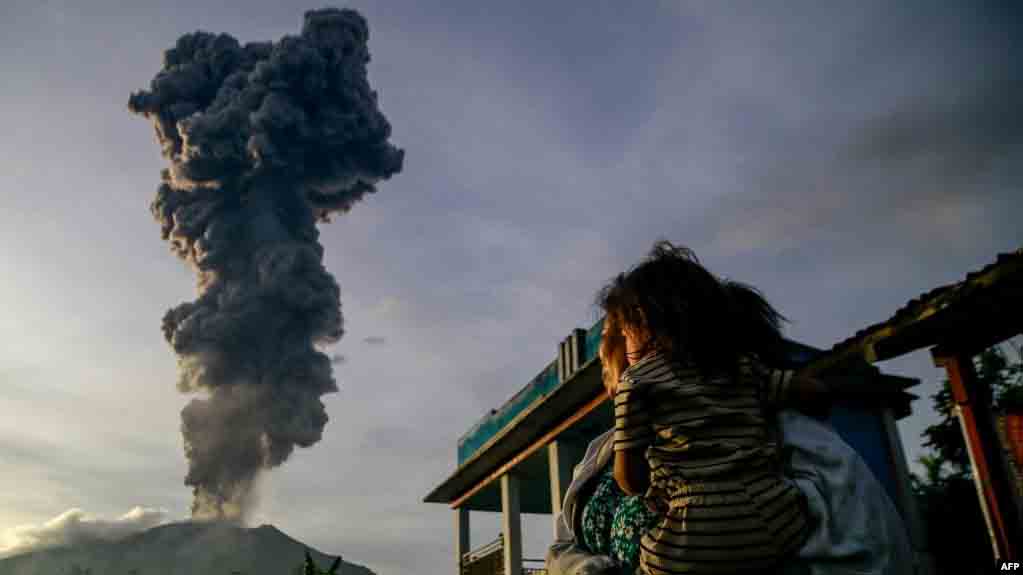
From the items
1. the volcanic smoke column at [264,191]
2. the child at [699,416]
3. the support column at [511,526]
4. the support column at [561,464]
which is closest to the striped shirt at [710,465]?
the child at [699,416]

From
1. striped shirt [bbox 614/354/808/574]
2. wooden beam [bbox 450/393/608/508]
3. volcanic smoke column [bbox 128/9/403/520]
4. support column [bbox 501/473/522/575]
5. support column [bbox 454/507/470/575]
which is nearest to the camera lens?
striped shirt [bbox 614/354/808/574]

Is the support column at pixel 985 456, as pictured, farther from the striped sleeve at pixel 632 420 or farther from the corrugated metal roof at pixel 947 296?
the striped sleeve at pixel 632 420

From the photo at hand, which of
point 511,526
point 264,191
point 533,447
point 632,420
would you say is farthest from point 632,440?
point 264,191

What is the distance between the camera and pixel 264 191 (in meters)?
51.2

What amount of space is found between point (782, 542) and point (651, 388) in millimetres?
470

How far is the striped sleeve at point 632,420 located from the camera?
5.81 feet

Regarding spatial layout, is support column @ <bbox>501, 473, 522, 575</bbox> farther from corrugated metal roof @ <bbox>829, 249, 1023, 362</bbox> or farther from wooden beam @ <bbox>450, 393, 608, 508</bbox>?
corrugated metal roof @ <bbox>829, 249, 1023, 362</bbox>

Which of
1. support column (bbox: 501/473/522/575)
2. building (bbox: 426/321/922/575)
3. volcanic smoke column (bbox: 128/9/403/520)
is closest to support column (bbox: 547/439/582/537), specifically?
building (bbox: 426/321/922/575)

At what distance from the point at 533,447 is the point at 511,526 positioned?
219 centimetres

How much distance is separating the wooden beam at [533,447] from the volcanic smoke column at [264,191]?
110ft

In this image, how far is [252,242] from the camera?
1996 inches

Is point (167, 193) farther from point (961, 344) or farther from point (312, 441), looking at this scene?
point (961, 344)

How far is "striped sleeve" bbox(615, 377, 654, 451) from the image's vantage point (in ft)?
5.81

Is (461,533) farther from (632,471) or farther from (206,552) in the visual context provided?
(206,552)
